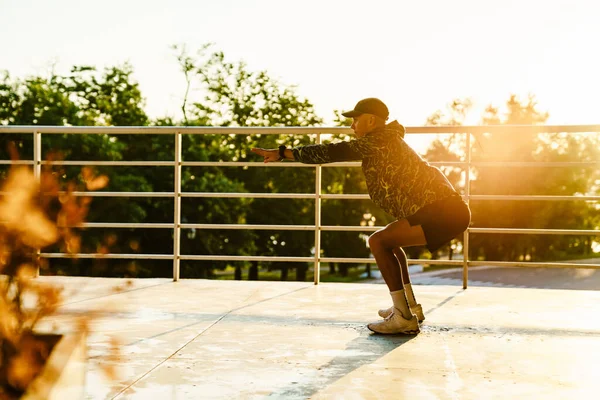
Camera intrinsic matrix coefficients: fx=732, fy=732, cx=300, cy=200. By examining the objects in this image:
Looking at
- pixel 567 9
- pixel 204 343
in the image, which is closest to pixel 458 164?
pixel 204 343

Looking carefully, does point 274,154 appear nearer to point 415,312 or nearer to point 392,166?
point 392,166

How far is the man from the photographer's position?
3.56 metres

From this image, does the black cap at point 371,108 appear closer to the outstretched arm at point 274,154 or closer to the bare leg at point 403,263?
the outstretched arm at point 274,154

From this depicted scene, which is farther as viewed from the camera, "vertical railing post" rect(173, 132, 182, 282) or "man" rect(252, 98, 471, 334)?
"vertical railing post" rect(173, 132, 182, 282)

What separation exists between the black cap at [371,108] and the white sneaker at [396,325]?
3.23 ft

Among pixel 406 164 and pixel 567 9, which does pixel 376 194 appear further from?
pixel 567 9

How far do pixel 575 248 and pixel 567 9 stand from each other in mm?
11275

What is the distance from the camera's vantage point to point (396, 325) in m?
3.59

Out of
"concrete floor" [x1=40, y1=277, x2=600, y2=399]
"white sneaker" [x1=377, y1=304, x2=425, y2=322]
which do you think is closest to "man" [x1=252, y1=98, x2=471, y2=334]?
"white sneaker" [x1=377, y1=304, x2=425, y2=322]

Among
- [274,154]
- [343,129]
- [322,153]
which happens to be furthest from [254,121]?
[322,153]

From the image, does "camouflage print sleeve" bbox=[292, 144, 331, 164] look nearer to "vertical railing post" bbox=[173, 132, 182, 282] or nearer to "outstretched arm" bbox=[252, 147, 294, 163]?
"outstretched arm" bbox=[252, 147, 294, 163]

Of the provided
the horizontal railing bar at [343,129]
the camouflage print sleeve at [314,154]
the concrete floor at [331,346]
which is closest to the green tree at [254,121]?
the horizontal railing bar at [343,129]

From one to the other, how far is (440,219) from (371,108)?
65 cm

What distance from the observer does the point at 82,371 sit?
5.96 feet
